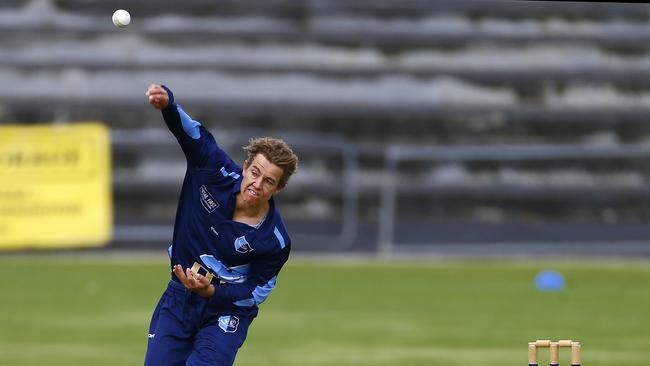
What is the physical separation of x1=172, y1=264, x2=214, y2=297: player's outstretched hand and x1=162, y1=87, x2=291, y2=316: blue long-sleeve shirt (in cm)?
18

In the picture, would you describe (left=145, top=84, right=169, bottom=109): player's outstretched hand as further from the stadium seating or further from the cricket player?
the stadium seating

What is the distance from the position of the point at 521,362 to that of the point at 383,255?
10063 mm

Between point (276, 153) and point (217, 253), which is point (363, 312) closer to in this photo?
point (217, 253)

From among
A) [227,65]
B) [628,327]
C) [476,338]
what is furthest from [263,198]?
[227,65]

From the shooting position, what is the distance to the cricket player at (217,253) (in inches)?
304

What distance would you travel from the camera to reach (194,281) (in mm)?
7410

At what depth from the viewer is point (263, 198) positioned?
25.2 feet

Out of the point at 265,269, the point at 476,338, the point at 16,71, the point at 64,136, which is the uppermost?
the point at 16,71

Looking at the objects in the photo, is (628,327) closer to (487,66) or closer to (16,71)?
(487,66)

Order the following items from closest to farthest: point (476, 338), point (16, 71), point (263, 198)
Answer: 1. point (263, 198)
2. point (476, 338)
3. point (16, 71)

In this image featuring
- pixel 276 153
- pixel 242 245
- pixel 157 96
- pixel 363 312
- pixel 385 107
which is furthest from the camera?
pixel 385 107

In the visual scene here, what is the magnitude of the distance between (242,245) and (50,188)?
13.1m

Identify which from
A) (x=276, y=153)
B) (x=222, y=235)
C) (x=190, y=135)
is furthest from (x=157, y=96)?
(x=222, y=235)

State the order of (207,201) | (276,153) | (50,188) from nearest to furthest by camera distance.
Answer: (276,153) → (207,201) → (50,188)
